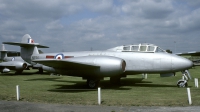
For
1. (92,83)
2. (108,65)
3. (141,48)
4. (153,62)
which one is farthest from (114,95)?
(141,48)

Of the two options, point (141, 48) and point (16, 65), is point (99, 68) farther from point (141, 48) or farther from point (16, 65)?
point (16, 65)

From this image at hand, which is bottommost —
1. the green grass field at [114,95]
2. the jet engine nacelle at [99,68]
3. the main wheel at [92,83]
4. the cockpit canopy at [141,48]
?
the green grass field at [114,95]

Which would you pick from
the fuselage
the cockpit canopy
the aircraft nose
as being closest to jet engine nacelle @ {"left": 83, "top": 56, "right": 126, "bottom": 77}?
the fuselage

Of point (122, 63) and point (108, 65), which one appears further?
point (122, 63)

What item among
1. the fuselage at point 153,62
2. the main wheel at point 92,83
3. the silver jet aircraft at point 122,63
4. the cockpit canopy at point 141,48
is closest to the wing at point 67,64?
the silver jet aircraft at point 122,63

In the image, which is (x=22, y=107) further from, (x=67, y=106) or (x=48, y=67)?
(x=48, y=67)

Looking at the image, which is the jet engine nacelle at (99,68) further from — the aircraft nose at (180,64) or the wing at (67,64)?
the aircraft nose at (180,64)

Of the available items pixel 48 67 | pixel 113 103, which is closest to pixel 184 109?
pixel 113 103

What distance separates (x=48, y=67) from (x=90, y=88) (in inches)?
118

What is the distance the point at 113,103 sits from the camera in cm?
777

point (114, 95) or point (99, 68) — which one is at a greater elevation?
point (99, 68)

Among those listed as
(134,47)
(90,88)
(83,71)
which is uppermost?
(134,47)

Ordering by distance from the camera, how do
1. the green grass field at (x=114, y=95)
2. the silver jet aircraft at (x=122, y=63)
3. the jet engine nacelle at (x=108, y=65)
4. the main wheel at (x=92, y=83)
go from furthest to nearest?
the main wheel at (x=92, y=83) → the silver jet aircraft at (x=122, y=63) → the jet engine nacelle at (x=108, y=65) → the green grass field at (x=114, y=95)

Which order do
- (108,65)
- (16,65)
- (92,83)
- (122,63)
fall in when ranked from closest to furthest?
(108,65)
(122,63)
(92,83)
(16,65)
